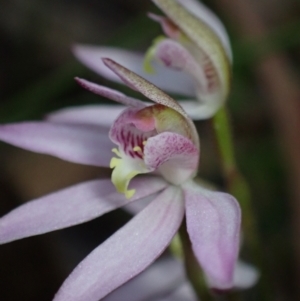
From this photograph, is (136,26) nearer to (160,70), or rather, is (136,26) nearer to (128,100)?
(160,70)

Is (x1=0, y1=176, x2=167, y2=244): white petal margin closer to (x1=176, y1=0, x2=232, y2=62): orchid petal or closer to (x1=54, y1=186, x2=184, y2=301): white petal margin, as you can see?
(x1=54, y1=186, x2=184, y2=301): white petal margin

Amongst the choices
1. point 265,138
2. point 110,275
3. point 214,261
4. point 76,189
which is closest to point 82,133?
point 76,189

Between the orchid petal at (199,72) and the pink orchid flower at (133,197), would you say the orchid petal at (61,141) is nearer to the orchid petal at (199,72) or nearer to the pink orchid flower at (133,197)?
the pink orchid flower at (133,197)

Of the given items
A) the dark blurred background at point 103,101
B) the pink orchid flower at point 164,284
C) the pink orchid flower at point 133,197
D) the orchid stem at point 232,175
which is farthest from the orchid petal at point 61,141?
the dark blurred background at point 103,101

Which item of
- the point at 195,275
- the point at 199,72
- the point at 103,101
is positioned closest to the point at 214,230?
the point at 195,275

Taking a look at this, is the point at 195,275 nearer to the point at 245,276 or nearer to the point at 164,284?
the point at 245,276

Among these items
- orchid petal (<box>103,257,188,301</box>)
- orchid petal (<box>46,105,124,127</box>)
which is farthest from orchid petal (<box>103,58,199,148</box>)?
orchid petal (<box>103,257,188,301</box>)
